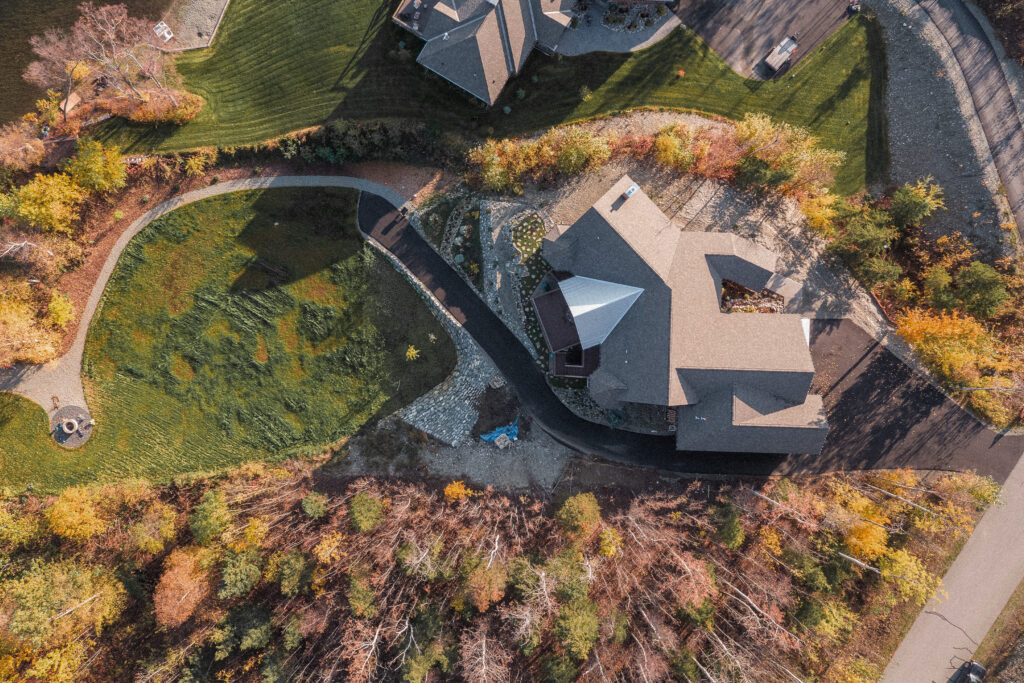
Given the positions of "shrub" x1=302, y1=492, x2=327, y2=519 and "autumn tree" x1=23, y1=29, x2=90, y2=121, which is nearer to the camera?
"shrub" x1=302, y1=492, x2=327, y2=519

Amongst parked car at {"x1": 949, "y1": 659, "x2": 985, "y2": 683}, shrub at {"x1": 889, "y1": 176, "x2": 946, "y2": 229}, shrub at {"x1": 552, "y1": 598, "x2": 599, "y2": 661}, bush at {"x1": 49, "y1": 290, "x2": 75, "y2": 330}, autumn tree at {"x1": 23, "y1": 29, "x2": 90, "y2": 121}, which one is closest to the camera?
shrub at {"x1": 552, "y1": 598, "x2": 599, "y2": 661}

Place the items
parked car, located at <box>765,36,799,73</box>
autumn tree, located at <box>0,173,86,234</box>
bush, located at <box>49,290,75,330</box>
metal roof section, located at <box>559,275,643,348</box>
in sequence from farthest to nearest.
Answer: bush, located at <box>49,290,75,330</box> → parked car, located at <box>765,36,799,73</box> → autumn tree, located at <box>0,173,86,234</box> → metal roof section, located at <box>559,275,643,348</box>

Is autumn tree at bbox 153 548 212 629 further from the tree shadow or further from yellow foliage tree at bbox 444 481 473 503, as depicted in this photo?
the tree shadow

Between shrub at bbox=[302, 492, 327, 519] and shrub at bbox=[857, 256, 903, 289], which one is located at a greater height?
shrub at bbox=[857, 256, 903, 289]

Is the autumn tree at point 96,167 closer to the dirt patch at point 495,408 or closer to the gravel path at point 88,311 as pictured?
the gravel path at point 88,311

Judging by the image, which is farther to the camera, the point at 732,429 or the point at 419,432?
the point at 419,432

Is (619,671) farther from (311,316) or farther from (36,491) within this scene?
(36,491)

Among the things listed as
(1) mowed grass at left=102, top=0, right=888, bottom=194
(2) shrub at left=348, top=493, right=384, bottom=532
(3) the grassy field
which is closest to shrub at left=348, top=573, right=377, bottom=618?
(2) shrub at left=348, top=493, right=384, bottom=532

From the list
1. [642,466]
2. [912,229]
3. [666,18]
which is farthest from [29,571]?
[912,229]
